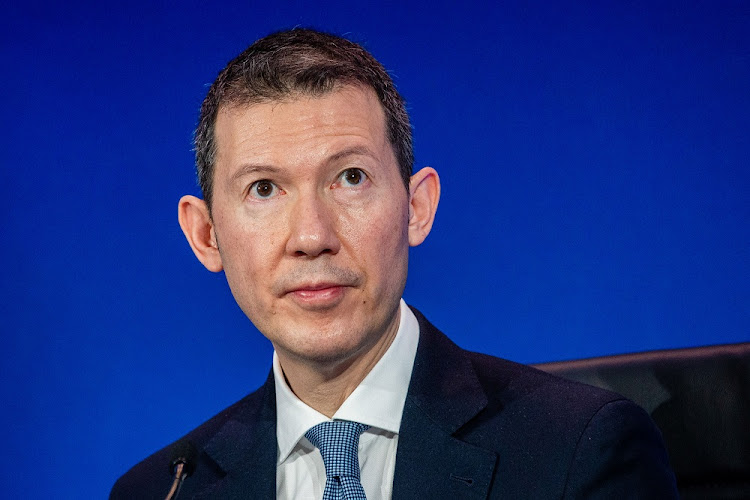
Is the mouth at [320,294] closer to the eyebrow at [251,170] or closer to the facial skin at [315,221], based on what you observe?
the facial skin at [315,221]

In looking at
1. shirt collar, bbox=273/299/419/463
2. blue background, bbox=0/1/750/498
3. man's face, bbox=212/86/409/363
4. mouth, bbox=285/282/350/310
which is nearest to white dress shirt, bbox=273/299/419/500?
shirt collar, bbox=273/299/419/463

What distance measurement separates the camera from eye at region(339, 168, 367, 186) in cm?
163

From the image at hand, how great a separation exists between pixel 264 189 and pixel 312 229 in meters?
0.16

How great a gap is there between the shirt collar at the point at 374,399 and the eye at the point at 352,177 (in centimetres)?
35

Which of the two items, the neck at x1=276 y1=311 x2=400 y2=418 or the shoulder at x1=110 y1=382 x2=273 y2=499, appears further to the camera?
the shoulder at x1=110 y1=382 x2=273 y2=499

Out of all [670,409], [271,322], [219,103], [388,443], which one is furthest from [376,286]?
[670,409]

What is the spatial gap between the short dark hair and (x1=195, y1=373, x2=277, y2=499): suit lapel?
1.56 feet

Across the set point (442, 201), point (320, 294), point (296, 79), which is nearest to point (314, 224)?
point (320, 294)

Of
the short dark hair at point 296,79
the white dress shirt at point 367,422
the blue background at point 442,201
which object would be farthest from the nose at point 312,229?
the blue background at point 442,201

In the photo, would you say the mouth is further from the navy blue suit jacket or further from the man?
the navy blue suit jacket

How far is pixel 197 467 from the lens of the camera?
1.97m

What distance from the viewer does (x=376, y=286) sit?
5.29ft

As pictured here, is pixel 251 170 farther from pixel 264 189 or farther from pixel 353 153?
pixel 353 153

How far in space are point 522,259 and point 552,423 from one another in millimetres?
856
